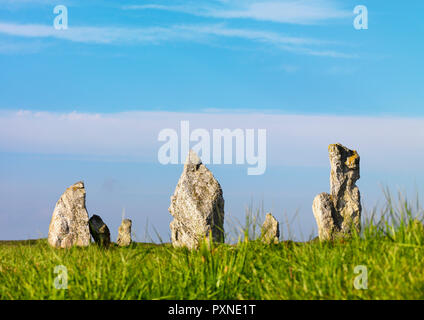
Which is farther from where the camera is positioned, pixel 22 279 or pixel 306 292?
pixel 22 279

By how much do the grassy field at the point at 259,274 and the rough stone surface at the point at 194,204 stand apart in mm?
8051

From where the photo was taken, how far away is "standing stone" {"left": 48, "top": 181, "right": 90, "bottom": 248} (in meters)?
20.1

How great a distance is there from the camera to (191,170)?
18719mm

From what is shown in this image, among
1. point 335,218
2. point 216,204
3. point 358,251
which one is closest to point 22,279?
point 358,251

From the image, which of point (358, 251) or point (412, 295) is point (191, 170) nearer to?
point (358, 251)

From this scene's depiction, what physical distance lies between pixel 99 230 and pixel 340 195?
9974 mm

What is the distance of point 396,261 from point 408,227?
1.19 metres

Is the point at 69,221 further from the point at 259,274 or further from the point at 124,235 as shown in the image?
the point at 259,274

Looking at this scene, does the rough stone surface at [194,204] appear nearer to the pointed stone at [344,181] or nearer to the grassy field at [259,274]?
the pointed stone at [344,181]

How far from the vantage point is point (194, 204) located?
18.0 m

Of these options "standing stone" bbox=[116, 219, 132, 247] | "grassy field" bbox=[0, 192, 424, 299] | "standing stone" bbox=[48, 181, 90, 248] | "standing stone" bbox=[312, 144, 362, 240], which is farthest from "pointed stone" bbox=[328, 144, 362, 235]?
"standing stone" bbox=[48, 181, 90, 248]

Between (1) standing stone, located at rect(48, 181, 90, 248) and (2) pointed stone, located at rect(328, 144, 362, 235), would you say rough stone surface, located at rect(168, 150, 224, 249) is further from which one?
(2) pointed stone, located at rect(328, 144, 362, 235)

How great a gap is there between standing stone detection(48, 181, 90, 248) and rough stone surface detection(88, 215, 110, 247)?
0.31m
